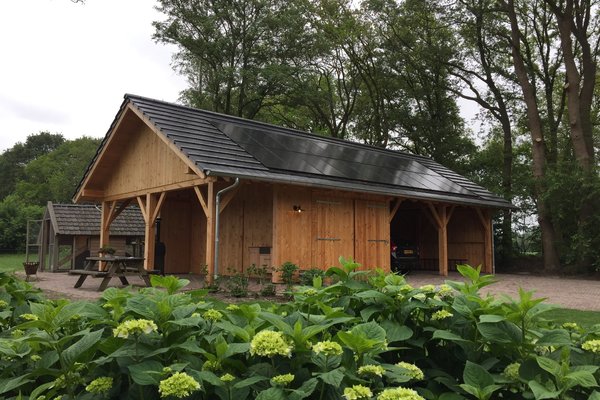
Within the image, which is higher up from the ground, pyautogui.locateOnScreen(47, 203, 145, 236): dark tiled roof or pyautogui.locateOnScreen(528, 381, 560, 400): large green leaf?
pyautogui.locateOnScreen(47, 203, 145, 236): dark tiled roof

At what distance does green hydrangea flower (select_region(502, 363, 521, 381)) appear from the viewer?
4.83ft

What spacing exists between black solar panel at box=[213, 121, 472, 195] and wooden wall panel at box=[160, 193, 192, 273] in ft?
12.5

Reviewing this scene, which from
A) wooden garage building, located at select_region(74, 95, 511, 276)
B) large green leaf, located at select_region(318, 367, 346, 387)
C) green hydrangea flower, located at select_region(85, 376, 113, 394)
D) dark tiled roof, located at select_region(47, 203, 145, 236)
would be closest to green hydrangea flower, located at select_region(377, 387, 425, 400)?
large green leaf, located at select_region(318, 367, 346, 387)

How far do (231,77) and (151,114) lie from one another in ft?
44.7

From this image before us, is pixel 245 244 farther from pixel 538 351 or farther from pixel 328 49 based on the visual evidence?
pixel 328 49

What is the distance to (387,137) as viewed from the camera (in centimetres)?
3030

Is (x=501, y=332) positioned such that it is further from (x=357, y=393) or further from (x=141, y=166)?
(x=141, y=166)

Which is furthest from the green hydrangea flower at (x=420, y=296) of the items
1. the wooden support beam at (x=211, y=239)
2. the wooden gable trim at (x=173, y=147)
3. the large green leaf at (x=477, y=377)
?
the wooden support beam at (x=211, y=239)

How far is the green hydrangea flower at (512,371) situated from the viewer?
1.47m

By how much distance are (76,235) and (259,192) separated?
9085mm

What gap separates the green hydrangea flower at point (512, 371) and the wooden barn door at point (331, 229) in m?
11.2

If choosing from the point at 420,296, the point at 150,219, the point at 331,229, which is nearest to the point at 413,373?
the point at 420,296

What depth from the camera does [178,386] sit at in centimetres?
121

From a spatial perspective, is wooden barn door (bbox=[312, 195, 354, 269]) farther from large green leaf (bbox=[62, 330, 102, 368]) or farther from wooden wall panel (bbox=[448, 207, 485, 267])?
large green leaf (bbox=[62, 330, 102, 368])
